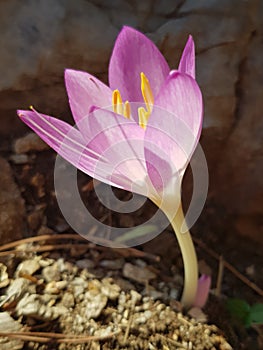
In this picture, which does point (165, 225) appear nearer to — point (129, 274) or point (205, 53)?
point (129, 274)

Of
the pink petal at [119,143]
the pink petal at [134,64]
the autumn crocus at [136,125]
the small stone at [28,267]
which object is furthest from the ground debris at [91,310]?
the pink petal at [134,64]

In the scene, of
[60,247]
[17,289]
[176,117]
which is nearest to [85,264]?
[60,247]

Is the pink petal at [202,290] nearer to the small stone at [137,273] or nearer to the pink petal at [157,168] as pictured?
the small stone at [137,273]

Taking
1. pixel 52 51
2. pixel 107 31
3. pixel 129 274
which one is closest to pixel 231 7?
pixel 107 31

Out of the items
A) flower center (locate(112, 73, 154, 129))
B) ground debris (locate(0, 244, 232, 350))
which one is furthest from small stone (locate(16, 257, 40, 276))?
flower center (locate(112, 73, 154, 129))

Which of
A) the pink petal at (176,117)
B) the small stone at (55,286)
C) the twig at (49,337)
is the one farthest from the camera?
the small stone at (55,286)

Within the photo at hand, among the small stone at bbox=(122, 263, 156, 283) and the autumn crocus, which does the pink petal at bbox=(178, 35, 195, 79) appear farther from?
the small stone at bbox=(122, 263, 156, 283)

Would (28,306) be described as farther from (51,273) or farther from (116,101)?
(116,101)
